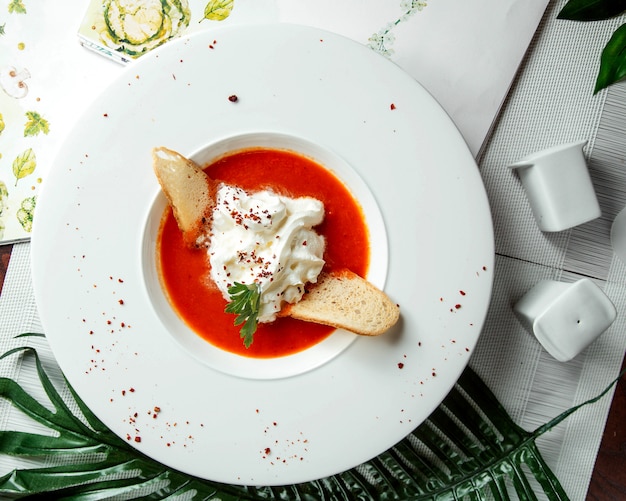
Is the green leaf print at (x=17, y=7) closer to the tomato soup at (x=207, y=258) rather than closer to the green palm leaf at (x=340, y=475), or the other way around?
the tomato soup at (x=207, y=258)

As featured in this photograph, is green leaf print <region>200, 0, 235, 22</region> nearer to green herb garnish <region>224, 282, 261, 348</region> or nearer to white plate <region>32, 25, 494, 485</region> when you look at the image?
white plate <region>32, 25, 494, 485</region>

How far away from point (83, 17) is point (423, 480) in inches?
92.6

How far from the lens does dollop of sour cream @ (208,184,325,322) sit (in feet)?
6.69

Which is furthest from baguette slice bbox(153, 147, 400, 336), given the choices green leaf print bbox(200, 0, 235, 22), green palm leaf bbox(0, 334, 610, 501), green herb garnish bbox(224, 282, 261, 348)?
green leaf print bbox(200, 0, 235, 22)

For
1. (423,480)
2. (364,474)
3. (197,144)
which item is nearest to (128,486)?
(364,474)

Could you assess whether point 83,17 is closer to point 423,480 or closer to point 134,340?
point 134,340

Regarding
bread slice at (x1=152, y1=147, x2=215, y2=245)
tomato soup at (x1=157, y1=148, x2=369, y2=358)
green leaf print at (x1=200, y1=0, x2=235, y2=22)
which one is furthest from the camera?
green leaf print at (x1=200, y1=0, x2=235, y2=22)

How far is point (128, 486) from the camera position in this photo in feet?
7.40

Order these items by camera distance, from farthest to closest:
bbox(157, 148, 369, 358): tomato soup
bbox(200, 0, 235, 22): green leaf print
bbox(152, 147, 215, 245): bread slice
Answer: bbox(200, 0, 235, 22): green leaf print → bbox(157, 148, 369, 358): tomato soup → bbox(152, 147, 215, 245): bread slice

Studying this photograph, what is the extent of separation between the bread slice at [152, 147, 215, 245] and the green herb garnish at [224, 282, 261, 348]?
0.28 meters

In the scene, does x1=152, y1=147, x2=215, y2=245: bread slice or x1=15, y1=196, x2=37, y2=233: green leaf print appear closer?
x1=152, y1=147, x2=215, y2=245: bread slice

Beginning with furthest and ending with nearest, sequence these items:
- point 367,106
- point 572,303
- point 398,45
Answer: point 398,45 < point 572,303 < point 367,106

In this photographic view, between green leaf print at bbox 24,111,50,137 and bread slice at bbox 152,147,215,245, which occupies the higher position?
green leaf print at bbox 24,111,50,137

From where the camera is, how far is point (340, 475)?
2326 millimetres
